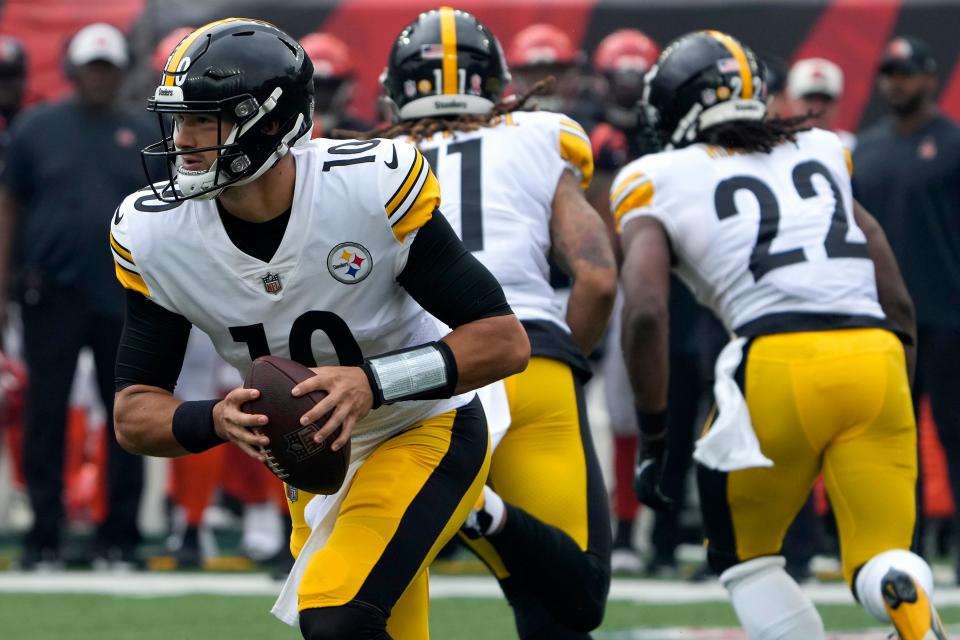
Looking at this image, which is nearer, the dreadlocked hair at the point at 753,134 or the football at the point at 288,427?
the football at the point at 288,427

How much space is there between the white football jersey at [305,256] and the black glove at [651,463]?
134 cm

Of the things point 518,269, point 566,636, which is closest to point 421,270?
point 518,269

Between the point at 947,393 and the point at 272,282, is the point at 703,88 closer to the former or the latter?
the point at 272,282

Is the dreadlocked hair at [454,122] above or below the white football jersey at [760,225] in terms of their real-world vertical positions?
above

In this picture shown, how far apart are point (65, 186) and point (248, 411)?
14.8ft

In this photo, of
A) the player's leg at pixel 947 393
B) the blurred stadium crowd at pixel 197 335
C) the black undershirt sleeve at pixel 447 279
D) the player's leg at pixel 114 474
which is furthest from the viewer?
the player's leg at pixel 114 474

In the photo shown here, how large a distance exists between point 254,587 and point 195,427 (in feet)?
12.5

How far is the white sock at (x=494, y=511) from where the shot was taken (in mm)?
4305

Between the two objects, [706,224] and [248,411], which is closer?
[248,411]

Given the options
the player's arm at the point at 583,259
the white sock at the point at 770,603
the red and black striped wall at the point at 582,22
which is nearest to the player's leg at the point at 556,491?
the player's arm at the point at 583,259

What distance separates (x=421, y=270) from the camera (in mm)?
3658

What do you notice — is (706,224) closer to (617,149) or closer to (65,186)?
(617,149)

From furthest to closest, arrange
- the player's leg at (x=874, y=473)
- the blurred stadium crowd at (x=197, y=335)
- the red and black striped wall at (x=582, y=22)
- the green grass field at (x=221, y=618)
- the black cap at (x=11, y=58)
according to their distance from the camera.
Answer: the red and black striped wall at (x=582, y=22) < the black cap at (x=11, y=58) < the blurred stadium crowd at (x=197, y=335) < the green grass field at (x=221, y=618) < the player's leg at (x=874, y=473)

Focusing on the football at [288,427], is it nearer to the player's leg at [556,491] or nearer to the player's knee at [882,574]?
the player's leg at [556,491]
